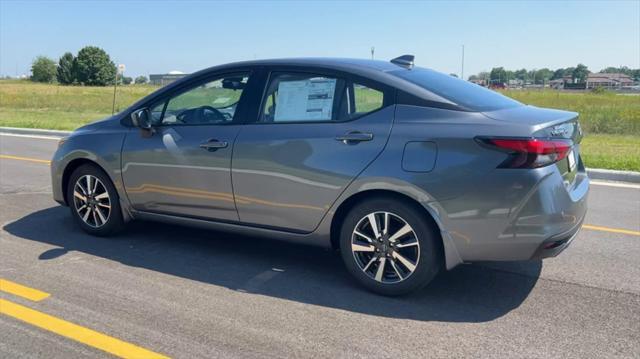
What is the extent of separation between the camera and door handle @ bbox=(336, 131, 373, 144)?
4.01m

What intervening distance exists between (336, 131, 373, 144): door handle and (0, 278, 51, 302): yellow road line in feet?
7.55

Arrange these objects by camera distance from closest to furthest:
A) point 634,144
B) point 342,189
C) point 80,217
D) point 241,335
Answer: point 241,335, point 342,189, point 80,217, point 634,144

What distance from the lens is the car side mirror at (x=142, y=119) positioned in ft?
16.4

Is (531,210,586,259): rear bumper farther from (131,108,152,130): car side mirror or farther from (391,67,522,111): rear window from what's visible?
(131,108,152,130): car side mirror

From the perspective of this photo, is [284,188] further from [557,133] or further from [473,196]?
[557,133]

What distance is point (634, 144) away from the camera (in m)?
13.2

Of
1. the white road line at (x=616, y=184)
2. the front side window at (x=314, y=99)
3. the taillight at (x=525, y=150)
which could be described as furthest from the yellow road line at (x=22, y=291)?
the white road line at (x=616, y=184)

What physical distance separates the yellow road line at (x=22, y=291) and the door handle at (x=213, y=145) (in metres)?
1.56

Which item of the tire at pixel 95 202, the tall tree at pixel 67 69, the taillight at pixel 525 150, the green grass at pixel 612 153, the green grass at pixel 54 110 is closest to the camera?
the taillight at pixel 525 150

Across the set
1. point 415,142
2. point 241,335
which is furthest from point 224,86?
point 241,335

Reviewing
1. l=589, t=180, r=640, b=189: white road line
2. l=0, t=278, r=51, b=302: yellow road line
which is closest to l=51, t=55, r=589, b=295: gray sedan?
l=0, t=278, r=51, b=302: yellow road line

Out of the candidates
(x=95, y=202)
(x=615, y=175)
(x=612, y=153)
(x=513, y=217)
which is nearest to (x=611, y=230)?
(x=513, y=217)

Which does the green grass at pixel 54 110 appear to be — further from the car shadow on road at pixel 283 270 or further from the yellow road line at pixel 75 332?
the yellow road line at pixel 75 332

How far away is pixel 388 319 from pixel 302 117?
5.28 feet
